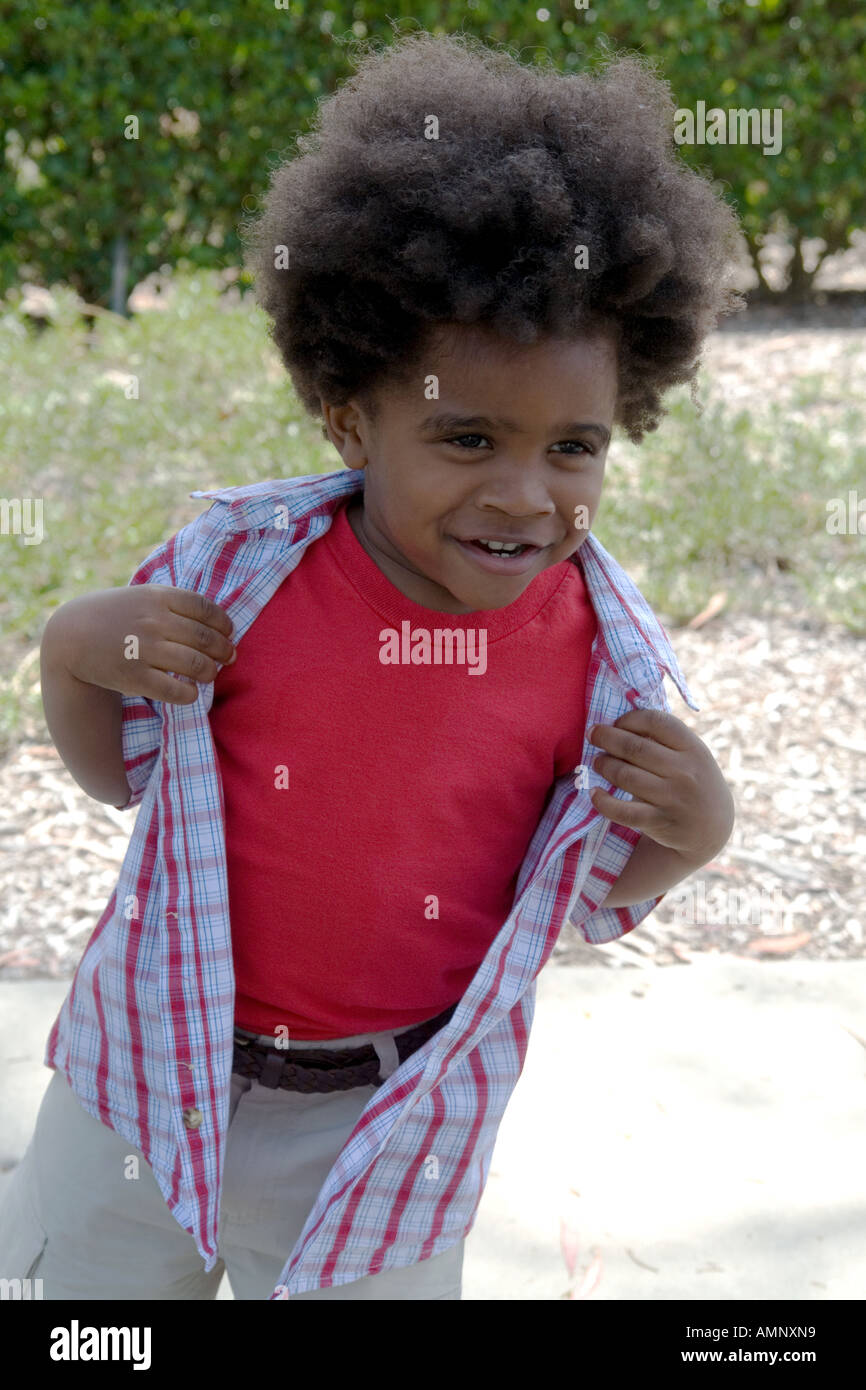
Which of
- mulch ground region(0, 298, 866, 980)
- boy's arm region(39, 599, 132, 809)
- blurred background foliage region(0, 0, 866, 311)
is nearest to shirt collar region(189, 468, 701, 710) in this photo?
boy's arm region(39, 599, 132, 809)

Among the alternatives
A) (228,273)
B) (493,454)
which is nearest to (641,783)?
(493,454)

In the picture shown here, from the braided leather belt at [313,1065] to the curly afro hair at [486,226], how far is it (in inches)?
32.2

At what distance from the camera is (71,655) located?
67.4 inches

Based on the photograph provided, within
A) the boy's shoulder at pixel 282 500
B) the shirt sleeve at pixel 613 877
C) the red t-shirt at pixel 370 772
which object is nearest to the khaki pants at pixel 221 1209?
the red t-shirt at pixel 370 772

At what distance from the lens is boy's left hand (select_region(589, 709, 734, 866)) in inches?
66.3

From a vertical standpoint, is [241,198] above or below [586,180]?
above

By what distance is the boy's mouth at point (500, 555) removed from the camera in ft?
5.40

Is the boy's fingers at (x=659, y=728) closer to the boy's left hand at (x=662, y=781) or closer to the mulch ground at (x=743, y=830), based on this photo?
the boy's left hand at (x=662, y=781)

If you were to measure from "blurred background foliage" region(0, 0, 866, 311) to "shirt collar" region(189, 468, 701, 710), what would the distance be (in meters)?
5.87

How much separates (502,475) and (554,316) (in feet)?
0.60

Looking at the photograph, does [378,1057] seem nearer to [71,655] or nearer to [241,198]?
[71,655]

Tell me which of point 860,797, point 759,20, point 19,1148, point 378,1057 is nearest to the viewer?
point 378,1057

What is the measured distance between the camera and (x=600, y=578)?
1856mm
